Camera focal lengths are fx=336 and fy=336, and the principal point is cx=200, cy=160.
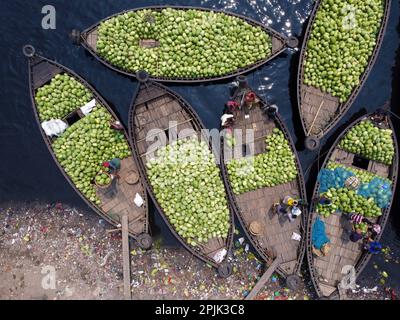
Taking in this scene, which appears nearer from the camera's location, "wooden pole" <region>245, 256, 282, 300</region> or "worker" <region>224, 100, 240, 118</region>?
"worker" <region>224, 100, 240, 118</region>

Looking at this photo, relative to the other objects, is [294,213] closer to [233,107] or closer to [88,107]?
[233,107]

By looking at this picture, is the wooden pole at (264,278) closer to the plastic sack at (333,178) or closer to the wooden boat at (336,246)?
A: the wooden boat at (336,246)

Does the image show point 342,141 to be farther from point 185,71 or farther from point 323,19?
point 185,71

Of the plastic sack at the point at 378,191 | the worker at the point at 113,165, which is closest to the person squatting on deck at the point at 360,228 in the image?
the plastic sack at the point at 378,191

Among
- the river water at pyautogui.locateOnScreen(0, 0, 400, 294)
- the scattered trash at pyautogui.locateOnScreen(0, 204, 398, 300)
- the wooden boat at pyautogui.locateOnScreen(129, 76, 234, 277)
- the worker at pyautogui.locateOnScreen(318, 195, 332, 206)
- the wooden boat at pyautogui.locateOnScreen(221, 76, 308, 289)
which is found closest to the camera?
the worker at pyautogui.locateOnScreen(318, 195, 332, 206)

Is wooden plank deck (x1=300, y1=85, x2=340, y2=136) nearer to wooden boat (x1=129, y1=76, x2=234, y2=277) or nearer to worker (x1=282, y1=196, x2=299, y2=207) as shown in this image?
worker (x1=282, y1=196, x2=299, y2=207)

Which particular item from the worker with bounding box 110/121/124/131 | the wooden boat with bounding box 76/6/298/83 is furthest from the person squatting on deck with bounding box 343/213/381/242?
the worker with bounding box 110/121/124/131

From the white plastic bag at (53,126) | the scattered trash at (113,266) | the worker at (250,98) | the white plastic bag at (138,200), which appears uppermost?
the worker at (250,98)
